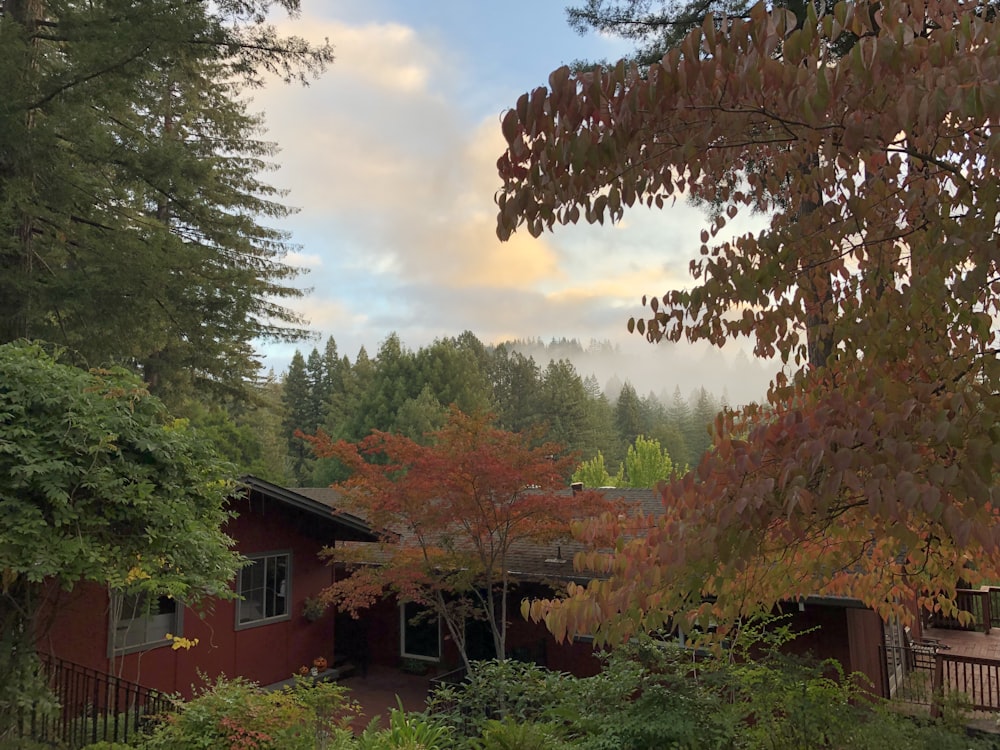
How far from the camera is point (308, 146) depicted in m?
23.4

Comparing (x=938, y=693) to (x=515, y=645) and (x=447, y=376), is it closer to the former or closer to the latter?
(x=515, y=645)

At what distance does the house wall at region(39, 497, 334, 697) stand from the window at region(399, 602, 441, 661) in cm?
144

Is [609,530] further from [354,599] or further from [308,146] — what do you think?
[308,146]

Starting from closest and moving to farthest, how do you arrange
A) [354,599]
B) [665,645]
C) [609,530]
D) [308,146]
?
[609,530] → [665,645] → [354,599] → [308,146]

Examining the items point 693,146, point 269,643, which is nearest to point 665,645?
point 693,146

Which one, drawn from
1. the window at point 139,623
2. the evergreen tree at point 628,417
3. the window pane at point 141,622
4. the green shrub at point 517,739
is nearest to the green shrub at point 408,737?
the green shrub at point 517,739

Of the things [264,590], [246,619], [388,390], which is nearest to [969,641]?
[264,590]

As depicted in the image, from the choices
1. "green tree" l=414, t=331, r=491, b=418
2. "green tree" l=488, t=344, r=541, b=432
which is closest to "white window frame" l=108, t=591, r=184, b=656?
"green tree" l=414, t=331, r=491, b=418

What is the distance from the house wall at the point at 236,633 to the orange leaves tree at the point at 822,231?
768cm

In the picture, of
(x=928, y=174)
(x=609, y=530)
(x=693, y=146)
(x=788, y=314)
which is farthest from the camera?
(x=788, y=314)

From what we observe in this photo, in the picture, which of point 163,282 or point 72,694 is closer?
point 72,694

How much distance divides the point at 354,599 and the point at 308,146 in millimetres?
18043

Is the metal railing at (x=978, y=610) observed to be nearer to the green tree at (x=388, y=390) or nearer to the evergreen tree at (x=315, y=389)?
the green tree at (x=388, y=390)

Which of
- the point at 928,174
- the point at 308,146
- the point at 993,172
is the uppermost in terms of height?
the point at 308,146
